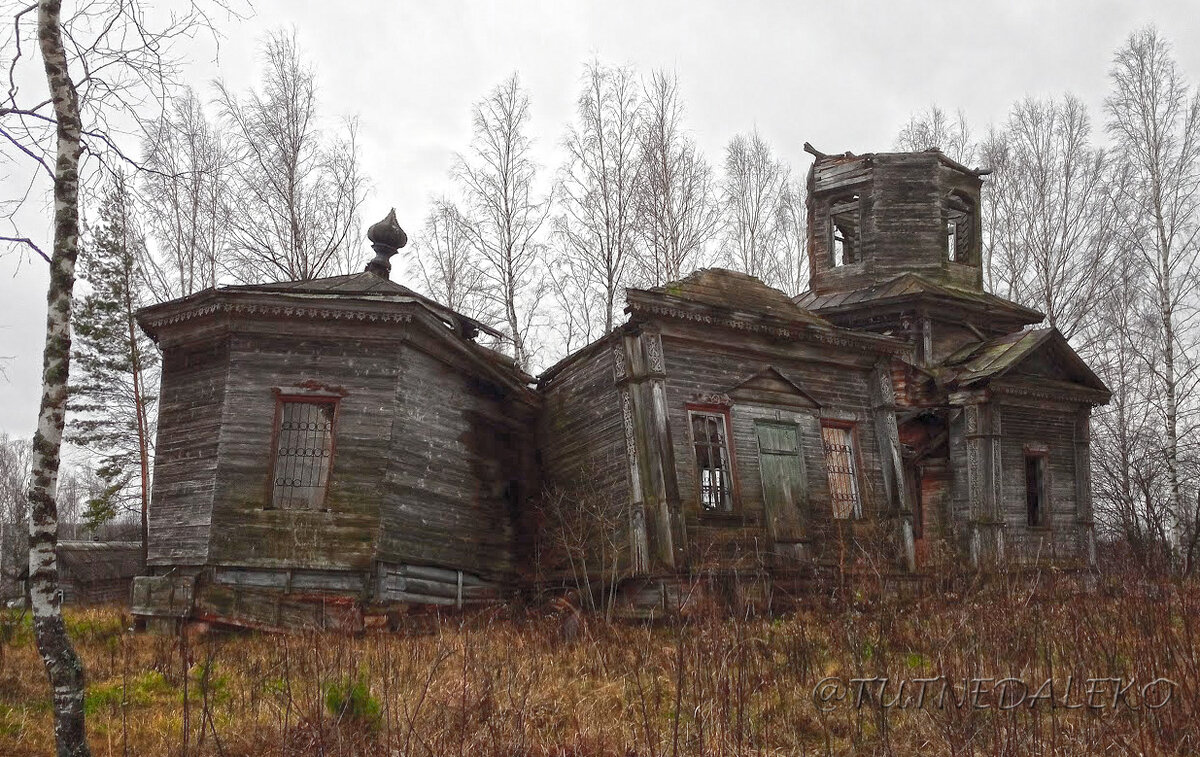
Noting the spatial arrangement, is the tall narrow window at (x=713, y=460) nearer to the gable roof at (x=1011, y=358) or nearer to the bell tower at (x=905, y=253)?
the gable roof at (x=1011, y=358)

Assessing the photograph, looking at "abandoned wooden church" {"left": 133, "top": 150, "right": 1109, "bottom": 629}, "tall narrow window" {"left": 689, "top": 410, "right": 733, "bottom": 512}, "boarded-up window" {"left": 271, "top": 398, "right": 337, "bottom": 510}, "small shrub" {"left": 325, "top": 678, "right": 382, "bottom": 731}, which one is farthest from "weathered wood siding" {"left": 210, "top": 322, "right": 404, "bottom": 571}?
"small shrub" {"left": 325, "top": 678, "right": 382, "bottom": 731}

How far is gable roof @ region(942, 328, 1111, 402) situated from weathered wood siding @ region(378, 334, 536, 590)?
9.87 m

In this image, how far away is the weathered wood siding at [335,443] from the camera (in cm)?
1212

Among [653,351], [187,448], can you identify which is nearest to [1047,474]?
[653,351]

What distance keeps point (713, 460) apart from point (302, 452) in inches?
252

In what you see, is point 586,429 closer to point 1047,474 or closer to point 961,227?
point 1047,474

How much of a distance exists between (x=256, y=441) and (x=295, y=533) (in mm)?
1525

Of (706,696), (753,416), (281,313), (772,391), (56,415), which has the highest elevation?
(281,313)

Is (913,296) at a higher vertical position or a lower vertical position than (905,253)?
lower

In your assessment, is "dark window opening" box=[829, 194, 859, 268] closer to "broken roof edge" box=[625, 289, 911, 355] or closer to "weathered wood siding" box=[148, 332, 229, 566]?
"broken roof edge" box=[625, 289, 911, 355]

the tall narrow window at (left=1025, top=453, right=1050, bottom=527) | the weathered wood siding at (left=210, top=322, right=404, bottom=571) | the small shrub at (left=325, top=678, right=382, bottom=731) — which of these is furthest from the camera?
the tall narrow window at (left=1025, top=453, right=1050, bottom=527)

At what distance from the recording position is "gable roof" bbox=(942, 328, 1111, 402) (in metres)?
18.0

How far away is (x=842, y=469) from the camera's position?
49.4ft

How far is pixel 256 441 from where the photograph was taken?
1253 centimetres
